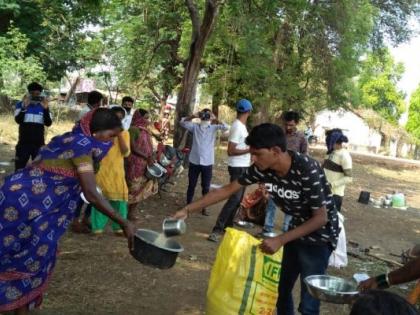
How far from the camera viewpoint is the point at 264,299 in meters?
3.40

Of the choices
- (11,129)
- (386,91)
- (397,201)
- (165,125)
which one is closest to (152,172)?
(397,201)

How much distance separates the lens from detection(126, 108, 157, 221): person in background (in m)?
6.56

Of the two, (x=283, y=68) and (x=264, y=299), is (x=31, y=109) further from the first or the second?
(x=283, y=68)

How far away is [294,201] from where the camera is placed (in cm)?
310

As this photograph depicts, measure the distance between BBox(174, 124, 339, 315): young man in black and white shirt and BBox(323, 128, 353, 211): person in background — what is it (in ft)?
11.3

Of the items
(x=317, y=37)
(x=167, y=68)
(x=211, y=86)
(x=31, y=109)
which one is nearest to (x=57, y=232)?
(x=31, y=109)

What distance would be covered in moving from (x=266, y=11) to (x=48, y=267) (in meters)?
8.86

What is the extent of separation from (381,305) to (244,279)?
206 cm

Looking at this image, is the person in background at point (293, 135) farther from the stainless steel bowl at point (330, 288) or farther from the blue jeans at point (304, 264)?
the stainless steel bowl at point (330, 288)

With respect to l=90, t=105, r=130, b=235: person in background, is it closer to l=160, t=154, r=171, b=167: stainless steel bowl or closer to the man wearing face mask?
the man wearing face mask

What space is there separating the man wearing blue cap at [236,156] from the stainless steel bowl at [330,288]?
135 inches

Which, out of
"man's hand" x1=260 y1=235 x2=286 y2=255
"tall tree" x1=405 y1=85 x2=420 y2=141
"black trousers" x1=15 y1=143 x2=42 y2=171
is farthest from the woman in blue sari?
"tall tree" x1=405 y1=85 x2=420 y2=141

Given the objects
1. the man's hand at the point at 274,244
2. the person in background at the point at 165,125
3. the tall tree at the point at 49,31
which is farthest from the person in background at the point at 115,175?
the person in background at the point at 165,125

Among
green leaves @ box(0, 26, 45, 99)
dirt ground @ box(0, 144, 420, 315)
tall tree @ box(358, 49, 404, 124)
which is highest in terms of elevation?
tall tree @ box(358, 49, 404, 124)
